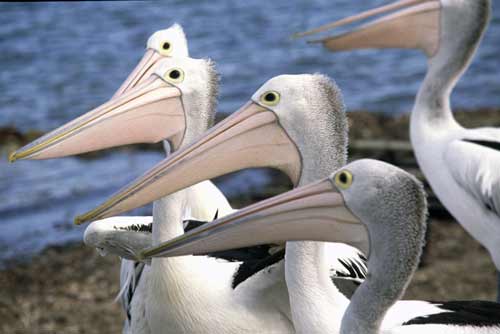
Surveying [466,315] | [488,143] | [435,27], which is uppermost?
[435,27]

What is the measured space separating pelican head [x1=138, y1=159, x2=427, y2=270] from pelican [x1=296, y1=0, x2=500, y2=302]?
2293mm

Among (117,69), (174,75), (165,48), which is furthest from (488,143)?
(117,69)

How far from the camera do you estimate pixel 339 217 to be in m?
2.41

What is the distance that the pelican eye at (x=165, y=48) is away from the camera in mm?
3928

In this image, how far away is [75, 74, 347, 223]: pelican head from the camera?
285 cm

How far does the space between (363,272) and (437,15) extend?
194 centimetres

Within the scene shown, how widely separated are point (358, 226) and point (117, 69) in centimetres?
951

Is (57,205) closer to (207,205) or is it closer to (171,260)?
(207,205)

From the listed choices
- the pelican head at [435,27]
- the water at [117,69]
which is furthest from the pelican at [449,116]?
the water at [117,69]

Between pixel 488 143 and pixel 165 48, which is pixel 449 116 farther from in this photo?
pixel 165 48

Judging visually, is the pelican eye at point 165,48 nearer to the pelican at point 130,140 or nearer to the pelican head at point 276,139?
the pelican at point 130,140

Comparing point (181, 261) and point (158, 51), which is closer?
point (181, 261)

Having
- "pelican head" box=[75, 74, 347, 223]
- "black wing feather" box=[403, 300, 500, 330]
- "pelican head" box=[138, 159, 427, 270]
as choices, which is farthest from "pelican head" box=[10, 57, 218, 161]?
"black wing feather" box=[403, 300, 500, 330]

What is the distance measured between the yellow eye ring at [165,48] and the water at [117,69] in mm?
2975
